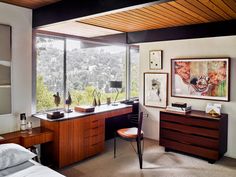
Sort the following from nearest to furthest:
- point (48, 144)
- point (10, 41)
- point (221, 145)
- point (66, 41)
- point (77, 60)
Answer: point (10, 41), point (48, 144), point (221, 145), point (66, 41), point (77, 60)

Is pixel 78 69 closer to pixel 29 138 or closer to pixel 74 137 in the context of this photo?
pixel 74 137

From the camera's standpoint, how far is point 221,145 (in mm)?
3830

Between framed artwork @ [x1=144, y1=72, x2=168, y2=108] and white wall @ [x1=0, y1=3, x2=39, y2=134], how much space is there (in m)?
2.50

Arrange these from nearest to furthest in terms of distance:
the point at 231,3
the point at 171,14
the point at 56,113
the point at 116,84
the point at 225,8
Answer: the point at 231,3 < the point at 225,8 < the point at 171,14 < the point at 56,113 < the point at 116,84

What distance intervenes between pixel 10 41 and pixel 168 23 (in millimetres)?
2527

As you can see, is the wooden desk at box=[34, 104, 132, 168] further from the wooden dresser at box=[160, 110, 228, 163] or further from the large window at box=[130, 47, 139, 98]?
the large window at box=[130, 47, 139, 98]

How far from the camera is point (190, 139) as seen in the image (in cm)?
399

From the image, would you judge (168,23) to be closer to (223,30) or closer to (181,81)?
(223,30)

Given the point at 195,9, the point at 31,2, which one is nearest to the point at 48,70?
the point at 31,2

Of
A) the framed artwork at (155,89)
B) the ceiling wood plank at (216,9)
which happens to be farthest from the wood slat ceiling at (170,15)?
the framed artwork at (155,89)

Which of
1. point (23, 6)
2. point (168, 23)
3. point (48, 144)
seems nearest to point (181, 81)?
point (168, 23)

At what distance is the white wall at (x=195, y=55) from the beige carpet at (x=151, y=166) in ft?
2.31

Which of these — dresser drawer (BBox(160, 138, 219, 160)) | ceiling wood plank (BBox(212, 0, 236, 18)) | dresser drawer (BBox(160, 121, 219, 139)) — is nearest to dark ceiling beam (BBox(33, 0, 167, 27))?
ceiling wood plank (BBox(212, 0, 236, 18))

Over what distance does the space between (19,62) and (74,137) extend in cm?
139
